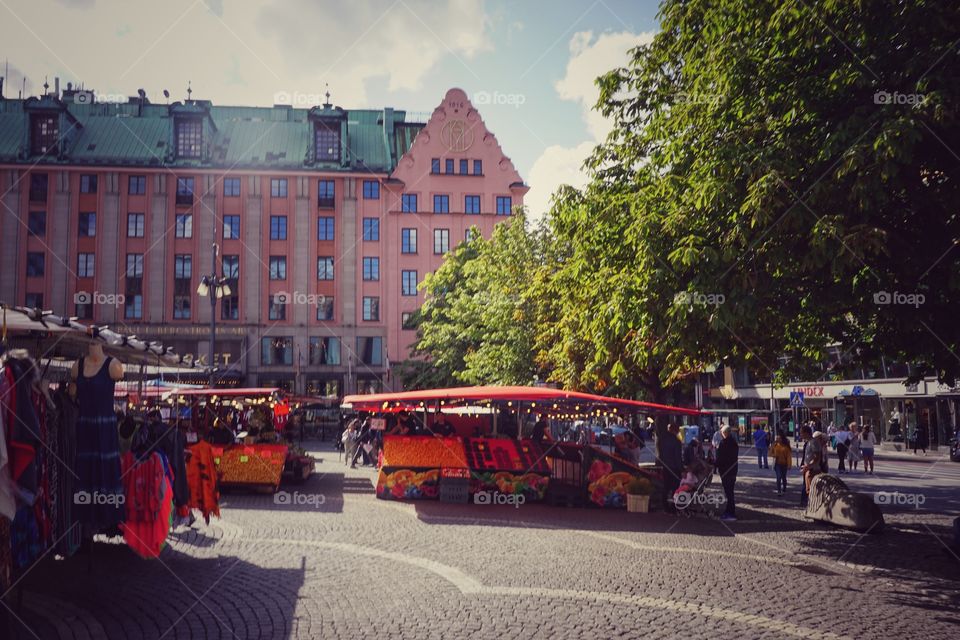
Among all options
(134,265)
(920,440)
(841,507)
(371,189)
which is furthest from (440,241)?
(841,507)

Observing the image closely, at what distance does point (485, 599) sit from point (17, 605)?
487 cm

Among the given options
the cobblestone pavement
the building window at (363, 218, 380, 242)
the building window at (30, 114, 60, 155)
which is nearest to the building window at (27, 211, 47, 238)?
the building window at (30, 114, 60, 155)

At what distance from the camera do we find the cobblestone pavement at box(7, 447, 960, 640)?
8141 mm

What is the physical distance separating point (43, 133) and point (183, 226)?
12.6 meters

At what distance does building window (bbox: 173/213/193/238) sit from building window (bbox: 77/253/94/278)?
6240 mm

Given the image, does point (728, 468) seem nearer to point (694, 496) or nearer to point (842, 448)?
point (694, 496)

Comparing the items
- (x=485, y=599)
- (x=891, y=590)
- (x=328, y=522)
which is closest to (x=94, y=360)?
(x=485, y=599)

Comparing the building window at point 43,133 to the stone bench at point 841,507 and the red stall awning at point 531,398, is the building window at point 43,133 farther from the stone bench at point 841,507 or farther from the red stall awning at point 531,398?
the stone bench at point 841,507

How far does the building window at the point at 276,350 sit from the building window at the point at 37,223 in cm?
1790

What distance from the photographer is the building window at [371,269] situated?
60094 mm

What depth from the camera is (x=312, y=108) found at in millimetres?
62344

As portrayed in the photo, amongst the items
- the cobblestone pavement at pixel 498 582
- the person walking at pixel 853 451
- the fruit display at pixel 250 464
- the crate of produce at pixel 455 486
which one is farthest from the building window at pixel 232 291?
the cobblestone pavement at pixel 498 582

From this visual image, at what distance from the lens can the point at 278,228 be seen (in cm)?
5909

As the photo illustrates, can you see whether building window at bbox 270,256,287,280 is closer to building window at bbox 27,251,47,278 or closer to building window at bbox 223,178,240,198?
building window at bbox 223,178,240,198
